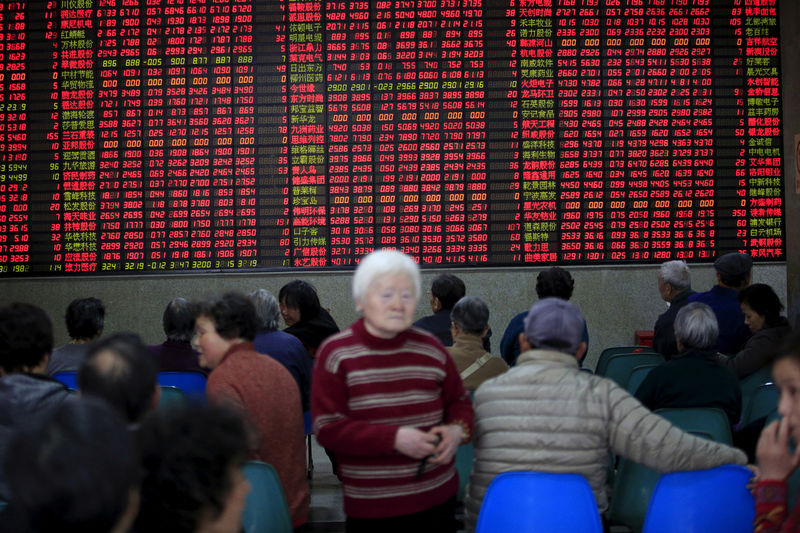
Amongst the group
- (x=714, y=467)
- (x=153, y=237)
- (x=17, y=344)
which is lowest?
(x=714, y=467)

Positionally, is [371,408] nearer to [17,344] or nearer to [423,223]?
[17,344]

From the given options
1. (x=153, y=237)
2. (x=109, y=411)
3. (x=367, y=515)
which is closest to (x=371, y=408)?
(x=367, y=515)

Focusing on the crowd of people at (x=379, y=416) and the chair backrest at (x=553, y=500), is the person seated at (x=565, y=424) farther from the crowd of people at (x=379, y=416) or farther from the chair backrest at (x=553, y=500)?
the chair backrest at (x=553, y=500)

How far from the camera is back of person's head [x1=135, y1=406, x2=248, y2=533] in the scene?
1.30 meters

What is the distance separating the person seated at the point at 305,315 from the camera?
182 inches

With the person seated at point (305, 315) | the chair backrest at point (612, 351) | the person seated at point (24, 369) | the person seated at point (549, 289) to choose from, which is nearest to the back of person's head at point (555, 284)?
the person seated at point (549, 289)

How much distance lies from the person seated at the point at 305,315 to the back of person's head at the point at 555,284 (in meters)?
1.30

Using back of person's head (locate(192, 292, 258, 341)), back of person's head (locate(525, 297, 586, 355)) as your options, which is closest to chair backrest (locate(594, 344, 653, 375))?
back of person's head (locate(525, 297, 586, 355))

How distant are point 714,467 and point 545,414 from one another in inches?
19.2

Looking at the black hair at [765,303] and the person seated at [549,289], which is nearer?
the black hair at [765,303]

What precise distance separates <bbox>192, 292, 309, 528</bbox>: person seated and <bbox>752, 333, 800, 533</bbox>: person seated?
138 centimetres

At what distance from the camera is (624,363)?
15.6 feet

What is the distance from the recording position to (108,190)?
6.68 metres

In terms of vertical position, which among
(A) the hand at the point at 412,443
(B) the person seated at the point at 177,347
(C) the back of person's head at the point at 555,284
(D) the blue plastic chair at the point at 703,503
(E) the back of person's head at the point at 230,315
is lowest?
(D) the blue plastic chair at the point at 703,503
